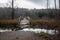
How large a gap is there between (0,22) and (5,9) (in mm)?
11170

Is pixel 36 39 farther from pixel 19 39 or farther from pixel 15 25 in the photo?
pixel 15 25

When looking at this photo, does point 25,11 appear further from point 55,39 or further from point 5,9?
point 55,39

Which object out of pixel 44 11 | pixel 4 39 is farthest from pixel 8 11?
pixel 4 39

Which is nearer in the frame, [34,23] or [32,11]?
[34,23]

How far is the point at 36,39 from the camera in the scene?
27.4 feet

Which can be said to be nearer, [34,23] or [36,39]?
[36,39]

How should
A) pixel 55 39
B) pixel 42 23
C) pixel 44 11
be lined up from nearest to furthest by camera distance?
1. pixel 55 39
2. pixel 42 23
3. pixel 44 11

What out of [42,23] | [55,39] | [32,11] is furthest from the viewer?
[32,11]

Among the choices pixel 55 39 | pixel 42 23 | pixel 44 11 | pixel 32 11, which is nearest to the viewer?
pixel 55 39

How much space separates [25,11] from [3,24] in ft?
41.7

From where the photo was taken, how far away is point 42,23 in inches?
664

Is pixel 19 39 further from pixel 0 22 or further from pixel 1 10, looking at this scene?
pixel 1 10

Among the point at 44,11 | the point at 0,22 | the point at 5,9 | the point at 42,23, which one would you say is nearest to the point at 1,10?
the point at 5,9

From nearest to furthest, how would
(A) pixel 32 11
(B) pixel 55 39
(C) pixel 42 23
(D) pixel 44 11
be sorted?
(B) pixel 55 39 < (C) pixel 42 23 < (D) pixel 44 11 < (A) pixel 32 11
